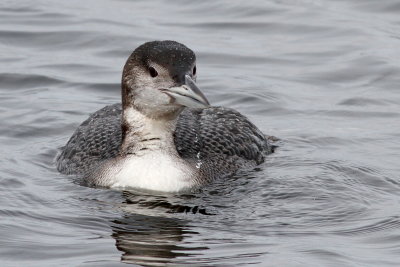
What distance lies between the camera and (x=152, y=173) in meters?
10.3

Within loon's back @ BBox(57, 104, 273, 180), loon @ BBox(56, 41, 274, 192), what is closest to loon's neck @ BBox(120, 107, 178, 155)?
loon @ BBox(56, 41, 274, 192)

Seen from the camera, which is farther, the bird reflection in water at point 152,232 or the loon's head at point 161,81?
the loon's head at point 161,81

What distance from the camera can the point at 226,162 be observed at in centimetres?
1104

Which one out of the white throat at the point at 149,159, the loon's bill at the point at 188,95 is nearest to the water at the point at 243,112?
the white throat at the point at 149,159

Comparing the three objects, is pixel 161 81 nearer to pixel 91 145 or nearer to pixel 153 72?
pixel 153 72

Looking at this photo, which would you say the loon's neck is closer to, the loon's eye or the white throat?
the white throat

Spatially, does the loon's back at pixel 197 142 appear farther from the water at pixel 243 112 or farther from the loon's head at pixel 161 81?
the loon's head at pixel 161 81

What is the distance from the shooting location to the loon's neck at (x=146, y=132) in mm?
10289

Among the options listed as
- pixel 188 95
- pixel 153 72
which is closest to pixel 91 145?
pixel 153 72

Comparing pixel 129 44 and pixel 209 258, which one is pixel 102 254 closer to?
pixel 209 258

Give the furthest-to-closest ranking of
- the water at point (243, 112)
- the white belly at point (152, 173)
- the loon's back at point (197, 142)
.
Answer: the loon's back at point (197, 142)
the white belly at point (152, 173)
the water at point (243, 112)

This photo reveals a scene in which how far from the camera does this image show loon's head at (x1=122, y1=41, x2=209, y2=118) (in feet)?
32.2

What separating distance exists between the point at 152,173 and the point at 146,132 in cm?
35

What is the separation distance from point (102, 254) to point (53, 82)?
6061 millimetres
